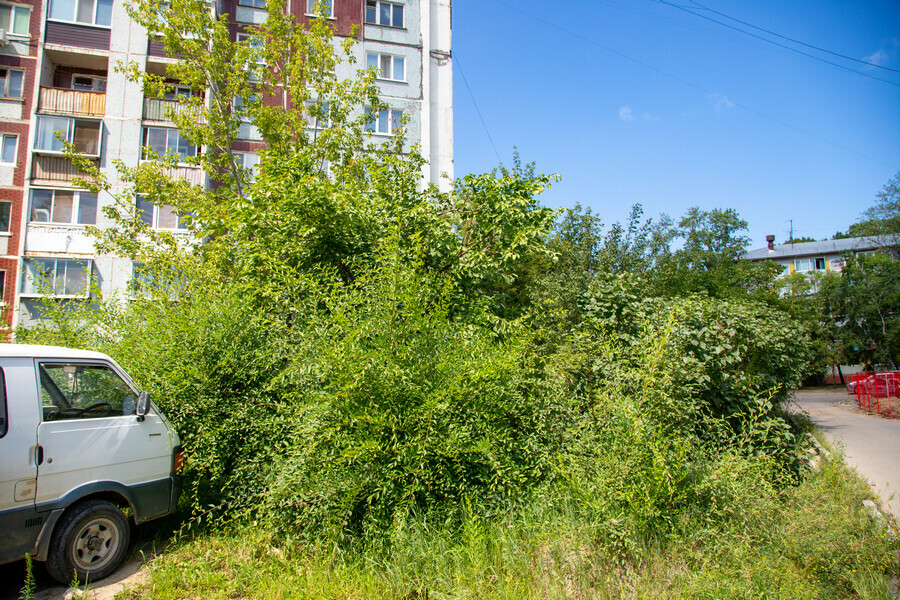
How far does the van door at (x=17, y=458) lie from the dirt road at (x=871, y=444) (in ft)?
28.8

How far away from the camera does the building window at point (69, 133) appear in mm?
22031

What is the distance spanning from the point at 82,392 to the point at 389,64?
2527cm

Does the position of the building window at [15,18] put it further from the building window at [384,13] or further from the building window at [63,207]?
the building window at [384,13]

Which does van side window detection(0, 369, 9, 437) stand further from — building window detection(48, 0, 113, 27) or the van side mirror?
building window detection(48, 0, 113, 27)

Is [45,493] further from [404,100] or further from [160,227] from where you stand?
[404,100]

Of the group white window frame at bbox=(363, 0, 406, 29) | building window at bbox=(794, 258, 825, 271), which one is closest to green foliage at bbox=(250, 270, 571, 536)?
white window frame at bbox=(363, 0, 406, 29)

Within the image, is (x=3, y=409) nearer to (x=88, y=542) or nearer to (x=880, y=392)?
(x=88, y=542)

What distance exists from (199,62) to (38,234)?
13010 millimetres

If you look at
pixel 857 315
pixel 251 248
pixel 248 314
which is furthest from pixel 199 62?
pixel 857 315

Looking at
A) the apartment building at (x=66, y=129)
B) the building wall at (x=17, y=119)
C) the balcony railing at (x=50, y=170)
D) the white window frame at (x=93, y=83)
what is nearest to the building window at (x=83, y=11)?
the apartment building at (x=66, y=129)

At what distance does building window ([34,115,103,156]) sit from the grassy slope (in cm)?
2271

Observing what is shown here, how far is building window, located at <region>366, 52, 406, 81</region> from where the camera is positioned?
2706 cm

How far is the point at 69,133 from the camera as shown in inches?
876

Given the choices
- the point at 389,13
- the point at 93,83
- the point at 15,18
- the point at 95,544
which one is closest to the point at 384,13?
the point at 389,13
